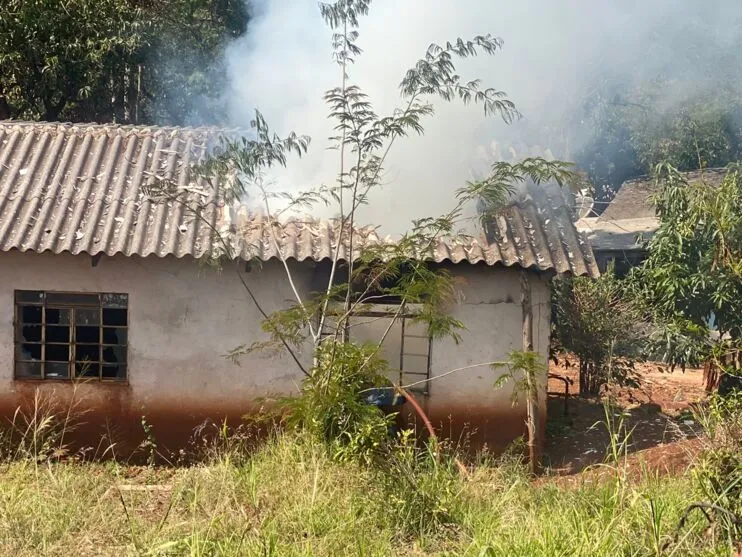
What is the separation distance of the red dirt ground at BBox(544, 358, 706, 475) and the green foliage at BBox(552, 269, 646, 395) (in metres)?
0.50

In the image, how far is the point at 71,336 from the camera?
323 inches

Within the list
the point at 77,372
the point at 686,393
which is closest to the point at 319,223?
the point at 77,372

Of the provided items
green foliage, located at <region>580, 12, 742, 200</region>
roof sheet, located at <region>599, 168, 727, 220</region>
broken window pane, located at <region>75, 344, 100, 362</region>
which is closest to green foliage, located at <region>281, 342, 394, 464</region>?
broken window pane, located at <region>75, 344, 100, 362</region>

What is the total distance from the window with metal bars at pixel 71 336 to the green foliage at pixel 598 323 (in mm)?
6532

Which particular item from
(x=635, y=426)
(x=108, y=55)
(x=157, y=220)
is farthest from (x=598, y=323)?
(x=108, y=55)

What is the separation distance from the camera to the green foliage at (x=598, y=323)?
11430mm

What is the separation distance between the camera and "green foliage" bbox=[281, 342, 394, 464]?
6082 mm

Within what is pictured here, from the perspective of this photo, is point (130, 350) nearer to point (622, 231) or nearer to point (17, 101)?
point (17, 101)

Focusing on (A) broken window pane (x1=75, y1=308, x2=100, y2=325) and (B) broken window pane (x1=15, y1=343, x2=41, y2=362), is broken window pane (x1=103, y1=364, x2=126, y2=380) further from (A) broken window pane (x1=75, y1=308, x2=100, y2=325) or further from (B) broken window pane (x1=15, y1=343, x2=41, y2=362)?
(B) broken window pane (x1=15, y1=343, x2=41, y2=362)

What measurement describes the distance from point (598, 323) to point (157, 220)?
270 inches

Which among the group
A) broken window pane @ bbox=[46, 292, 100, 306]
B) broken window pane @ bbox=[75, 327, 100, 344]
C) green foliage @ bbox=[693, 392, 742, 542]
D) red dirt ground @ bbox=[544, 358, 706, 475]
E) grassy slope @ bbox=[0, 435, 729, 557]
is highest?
broken window pane @ bbox=[46, 292, 100, 306]

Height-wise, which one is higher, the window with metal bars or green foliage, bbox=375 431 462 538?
the window with metal bars

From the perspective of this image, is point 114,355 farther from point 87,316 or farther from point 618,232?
point 618,232

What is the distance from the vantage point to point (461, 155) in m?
9.23
